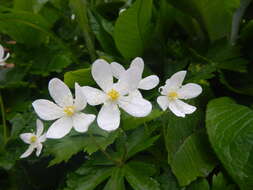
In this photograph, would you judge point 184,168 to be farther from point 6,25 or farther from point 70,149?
point 6,25

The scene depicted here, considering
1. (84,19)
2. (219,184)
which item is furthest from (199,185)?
(84,19)

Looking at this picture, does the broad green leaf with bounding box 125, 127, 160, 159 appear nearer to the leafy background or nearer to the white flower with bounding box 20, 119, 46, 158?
the leafy background

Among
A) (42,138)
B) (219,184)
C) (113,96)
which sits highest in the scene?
(113,96)

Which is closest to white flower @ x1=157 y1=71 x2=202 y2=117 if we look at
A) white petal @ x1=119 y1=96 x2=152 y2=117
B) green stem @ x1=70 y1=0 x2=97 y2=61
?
white petal @ x1=119 y1=96 x2=152 y2=117

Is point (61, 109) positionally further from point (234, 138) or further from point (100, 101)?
point (234, 138)

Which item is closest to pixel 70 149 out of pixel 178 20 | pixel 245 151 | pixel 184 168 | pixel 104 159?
pixel 104 159

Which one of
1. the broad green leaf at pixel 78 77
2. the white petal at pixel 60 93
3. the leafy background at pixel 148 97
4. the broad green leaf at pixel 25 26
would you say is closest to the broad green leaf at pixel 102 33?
the leafy background at pixel 148 97

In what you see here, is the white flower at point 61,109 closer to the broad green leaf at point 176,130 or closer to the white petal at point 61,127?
the white petal at point 61,127
